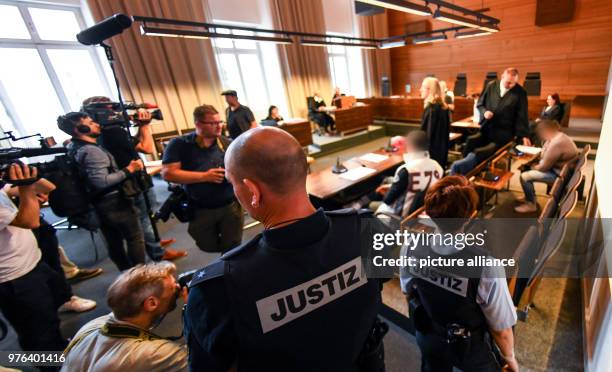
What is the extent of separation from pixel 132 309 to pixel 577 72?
30.5 feet

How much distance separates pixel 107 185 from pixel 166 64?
4.90 metres

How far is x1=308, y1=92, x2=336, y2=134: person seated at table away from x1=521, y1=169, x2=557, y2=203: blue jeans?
500 cm

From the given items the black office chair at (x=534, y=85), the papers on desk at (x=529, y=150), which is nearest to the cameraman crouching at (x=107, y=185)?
the papers on desk at (x=529, y=150)

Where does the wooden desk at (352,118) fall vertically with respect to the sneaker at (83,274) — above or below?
above

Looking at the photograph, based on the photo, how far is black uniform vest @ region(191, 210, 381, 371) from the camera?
2.02ft

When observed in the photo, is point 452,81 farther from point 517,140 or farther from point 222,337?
point 222,337

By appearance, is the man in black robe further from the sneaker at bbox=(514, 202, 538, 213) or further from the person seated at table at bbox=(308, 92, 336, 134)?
the person seated at table at bbox=(308, 92, 336, 134)

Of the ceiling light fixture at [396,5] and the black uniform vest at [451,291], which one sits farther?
the ceiling light fixture at [396,5]

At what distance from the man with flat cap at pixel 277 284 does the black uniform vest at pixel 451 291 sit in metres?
0.46

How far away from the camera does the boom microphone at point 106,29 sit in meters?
1.69

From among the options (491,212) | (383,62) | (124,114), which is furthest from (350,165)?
(383,62)

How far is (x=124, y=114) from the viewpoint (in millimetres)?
1943

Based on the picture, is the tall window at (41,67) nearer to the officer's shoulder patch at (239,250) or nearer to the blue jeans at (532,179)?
the officer's shoulder patch at (239,250)

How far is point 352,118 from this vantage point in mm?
7207
